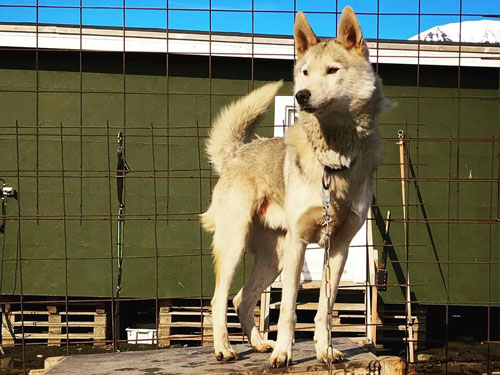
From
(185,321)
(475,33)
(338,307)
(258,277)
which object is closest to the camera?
(258,277)

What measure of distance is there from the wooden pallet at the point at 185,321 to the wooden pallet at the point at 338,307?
0.60 m

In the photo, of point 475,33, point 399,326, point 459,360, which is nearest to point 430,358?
point 459,360

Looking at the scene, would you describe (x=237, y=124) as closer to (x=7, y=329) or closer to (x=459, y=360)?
Result: (x=459, y=360)

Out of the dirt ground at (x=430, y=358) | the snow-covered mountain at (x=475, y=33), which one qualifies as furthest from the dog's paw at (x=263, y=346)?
the snow-covered mountain at (x=475, y=33)

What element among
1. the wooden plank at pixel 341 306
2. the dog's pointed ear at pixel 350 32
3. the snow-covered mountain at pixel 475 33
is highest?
the snow-covered mountain at pixel 475 33

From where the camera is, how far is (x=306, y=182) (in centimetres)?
369

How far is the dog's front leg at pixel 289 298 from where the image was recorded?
3.65 meters

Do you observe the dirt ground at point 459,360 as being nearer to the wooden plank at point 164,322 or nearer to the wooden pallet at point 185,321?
the wooden pallet at point 185,321

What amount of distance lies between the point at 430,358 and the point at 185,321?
8.75 feet

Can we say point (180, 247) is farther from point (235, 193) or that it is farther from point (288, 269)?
point (288, 269)

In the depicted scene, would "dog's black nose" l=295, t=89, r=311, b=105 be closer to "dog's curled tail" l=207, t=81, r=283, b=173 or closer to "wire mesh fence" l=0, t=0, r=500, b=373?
"dog's curled tail" l=207, t=81, r=283, b=173

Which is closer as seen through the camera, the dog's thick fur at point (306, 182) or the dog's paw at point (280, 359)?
the dog's thick fur at point (306, 182)

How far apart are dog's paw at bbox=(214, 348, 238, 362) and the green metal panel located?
3.69 meters

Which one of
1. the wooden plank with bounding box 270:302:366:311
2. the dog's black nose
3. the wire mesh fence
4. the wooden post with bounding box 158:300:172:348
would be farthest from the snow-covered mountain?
the dog's black nose
